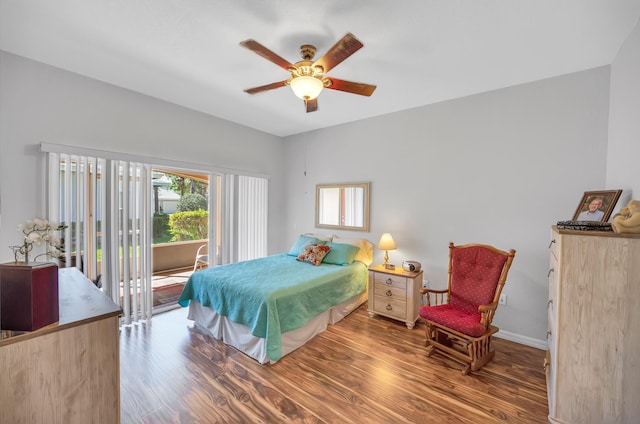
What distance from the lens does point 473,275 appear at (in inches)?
102

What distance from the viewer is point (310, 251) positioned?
3.65 metres

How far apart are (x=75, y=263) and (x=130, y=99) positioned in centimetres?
190

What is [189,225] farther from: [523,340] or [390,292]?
[523,340]

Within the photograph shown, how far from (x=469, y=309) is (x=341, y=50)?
8.48 ft

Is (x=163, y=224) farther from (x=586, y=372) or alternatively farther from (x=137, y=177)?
(x=586, y=372)

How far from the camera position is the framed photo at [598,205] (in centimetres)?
185

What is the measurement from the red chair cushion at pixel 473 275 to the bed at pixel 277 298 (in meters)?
1.24

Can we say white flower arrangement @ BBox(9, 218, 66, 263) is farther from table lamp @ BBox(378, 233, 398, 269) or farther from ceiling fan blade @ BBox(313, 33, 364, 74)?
table lamp @ BBox(378, 233, 398, 269)

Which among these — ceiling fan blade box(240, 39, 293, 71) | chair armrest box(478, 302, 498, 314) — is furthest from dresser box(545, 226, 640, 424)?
ceiling fan blade box(240, 39, 293, 71)

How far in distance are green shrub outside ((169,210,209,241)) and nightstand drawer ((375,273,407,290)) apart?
155 inches

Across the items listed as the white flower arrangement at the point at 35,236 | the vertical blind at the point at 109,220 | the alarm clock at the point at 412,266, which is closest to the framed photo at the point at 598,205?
the alarm clock at the point at 412,266

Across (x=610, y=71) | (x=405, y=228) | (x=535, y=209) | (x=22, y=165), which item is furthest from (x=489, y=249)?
(x=22, y=165)

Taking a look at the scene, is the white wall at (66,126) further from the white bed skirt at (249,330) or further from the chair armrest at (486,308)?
the chair armrest at (486,308)

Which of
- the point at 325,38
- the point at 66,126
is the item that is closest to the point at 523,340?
the point at 325,38
